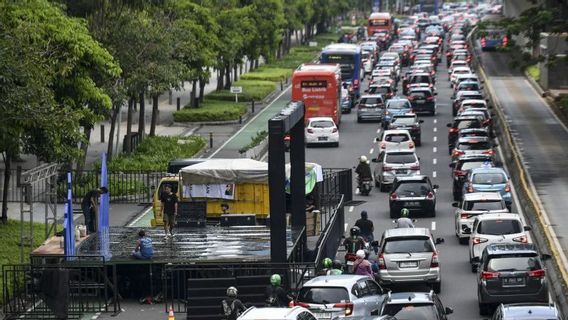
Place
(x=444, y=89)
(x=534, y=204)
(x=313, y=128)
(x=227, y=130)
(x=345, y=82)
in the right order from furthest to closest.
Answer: (x=444, y=89), (x=345, y=82), (x=227, y=130), (x=313, y=128), (x=534, y=204)

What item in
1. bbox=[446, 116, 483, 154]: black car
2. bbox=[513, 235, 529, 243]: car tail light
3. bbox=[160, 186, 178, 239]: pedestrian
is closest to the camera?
bbox=[513, 235, 529, 243]: car tail light

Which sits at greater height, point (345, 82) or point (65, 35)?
point (65, 35)

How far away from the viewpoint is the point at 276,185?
31.5 m

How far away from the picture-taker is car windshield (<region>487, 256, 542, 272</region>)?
1244 inches

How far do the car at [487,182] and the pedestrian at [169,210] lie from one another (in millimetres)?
11044

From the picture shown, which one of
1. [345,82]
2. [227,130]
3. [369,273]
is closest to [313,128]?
[227,130]

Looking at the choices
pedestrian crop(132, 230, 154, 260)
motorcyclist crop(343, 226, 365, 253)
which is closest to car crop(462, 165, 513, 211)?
motorcyclist crop(343, 226, 365, 253)

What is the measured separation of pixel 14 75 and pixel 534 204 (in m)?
15.8

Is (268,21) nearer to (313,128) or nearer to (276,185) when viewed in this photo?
(313,128)

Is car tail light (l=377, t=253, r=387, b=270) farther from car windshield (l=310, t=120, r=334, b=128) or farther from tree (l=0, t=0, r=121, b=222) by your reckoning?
car windshield (l=310, t=120, r=334, b=128)

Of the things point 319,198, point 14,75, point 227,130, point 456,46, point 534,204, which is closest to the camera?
point 14,75

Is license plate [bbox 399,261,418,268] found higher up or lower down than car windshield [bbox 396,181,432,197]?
higher up

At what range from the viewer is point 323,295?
29.0 metres

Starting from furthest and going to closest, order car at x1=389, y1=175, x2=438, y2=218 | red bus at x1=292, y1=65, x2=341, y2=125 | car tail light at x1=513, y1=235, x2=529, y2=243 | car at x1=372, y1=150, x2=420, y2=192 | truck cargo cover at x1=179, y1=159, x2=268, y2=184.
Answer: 1. red bus at x1=292, y1=65, x2=341, y2=125
2. car at x1=372, y1=150, x2=420, y2=192
3. car at x1=389, y1=175, x2=438, y2=218
4. truck cargo cover at x1=179, y1=159, x2=268, y2=184
5. car tail light at x1=513, y1=235, x2=529, y2=243
